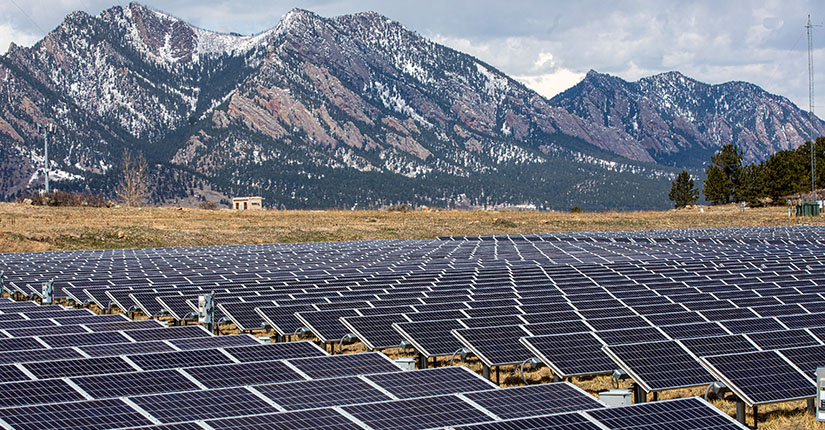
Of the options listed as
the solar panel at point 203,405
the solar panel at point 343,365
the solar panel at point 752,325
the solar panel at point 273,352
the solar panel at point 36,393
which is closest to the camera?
the solar panel at point 203,405

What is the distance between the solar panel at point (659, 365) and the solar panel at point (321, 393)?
388cm

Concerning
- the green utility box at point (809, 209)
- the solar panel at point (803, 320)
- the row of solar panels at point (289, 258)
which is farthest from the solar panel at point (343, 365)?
the green utility box at point (809, 209)

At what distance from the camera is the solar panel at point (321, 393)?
33.7 ft

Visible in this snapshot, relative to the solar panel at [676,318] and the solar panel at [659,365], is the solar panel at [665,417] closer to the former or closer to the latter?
the solar panel at [659,365]

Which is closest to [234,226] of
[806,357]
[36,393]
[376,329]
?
[376,329]

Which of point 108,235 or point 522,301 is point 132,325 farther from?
point 108,235

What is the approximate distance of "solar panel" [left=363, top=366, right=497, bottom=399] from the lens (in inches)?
424

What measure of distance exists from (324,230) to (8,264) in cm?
4133

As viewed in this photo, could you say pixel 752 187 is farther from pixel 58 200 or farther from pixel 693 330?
pixel 693 330

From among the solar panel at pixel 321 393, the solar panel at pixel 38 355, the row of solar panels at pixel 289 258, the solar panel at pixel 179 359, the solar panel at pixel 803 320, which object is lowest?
the row of solar panels at pixel 289 258

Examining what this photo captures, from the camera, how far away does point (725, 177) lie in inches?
5428

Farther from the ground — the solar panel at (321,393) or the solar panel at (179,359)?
the solar panel at (179,359)

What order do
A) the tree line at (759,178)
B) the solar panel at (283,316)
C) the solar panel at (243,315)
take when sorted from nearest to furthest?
the solar panel at (283,316), the solar panel at (243,315), the tree line at (759,178)

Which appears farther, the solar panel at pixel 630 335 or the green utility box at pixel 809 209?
the green utility box at pixel 809 209
